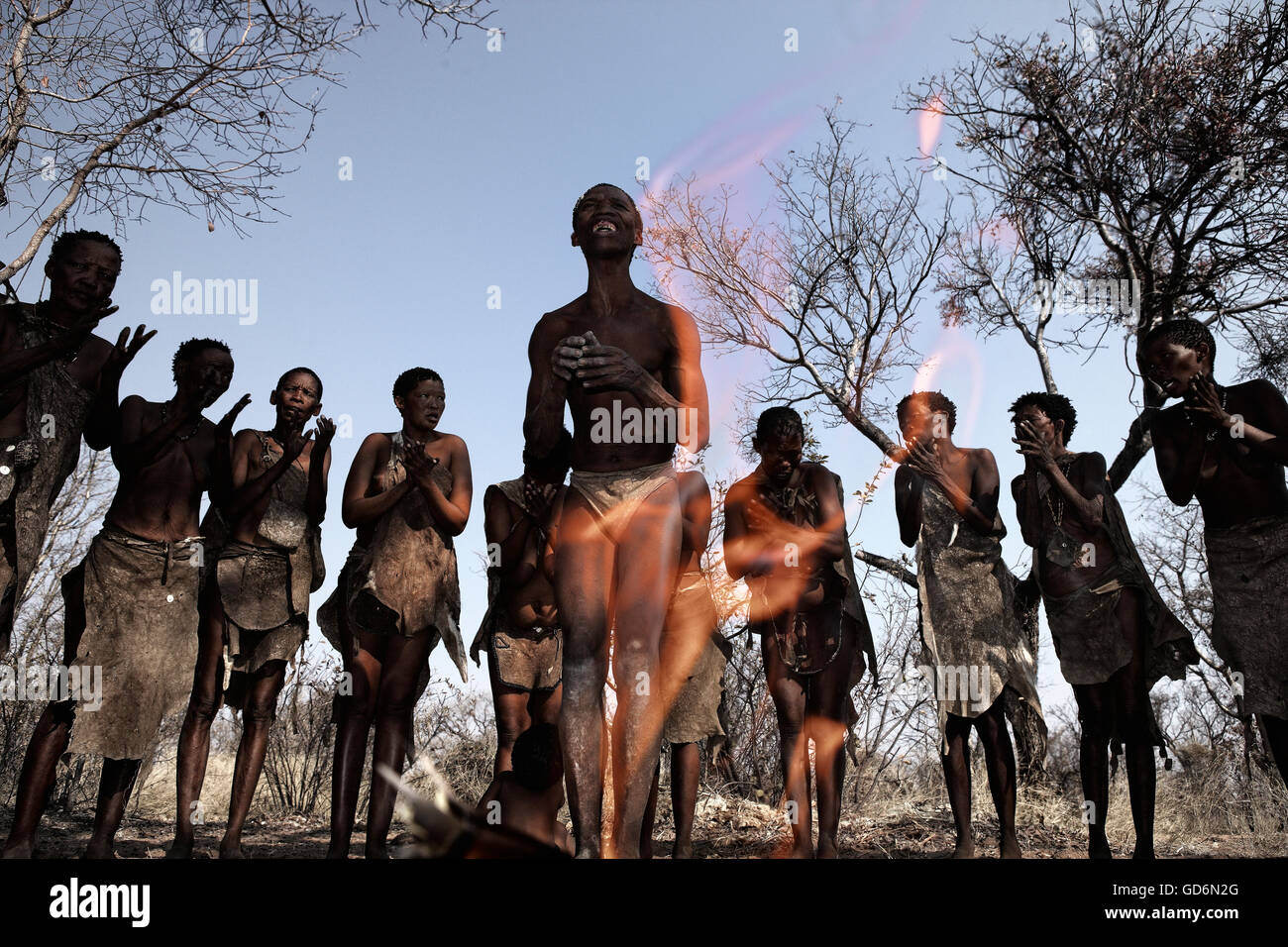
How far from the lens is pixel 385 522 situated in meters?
4.56

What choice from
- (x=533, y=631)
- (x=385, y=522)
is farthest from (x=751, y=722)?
(x=385, y=522)

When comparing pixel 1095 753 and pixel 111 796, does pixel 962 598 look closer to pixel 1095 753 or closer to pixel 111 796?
pixel 1095 753

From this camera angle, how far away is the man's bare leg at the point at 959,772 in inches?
178

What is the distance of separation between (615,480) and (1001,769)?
2.55m

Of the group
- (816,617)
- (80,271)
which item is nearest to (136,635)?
(80,271)

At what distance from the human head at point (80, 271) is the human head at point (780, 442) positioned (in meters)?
2.94

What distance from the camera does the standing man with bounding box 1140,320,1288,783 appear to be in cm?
396

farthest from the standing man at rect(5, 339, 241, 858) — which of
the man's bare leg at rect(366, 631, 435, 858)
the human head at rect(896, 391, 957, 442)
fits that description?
the human head at rect(896, 391, 957, 442)

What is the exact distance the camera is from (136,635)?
13.6ft

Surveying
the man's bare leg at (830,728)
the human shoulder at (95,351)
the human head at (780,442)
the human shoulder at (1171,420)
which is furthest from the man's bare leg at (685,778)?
the human shoulder at (95,351)

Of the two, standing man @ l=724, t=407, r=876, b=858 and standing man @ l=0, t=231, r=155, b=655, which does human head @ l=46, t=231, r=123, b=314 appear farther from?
standing man @ l=724, t=407, r=876, b=858

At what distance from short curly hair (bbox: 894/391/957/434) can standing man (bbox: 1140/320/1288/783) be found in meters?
1.06
